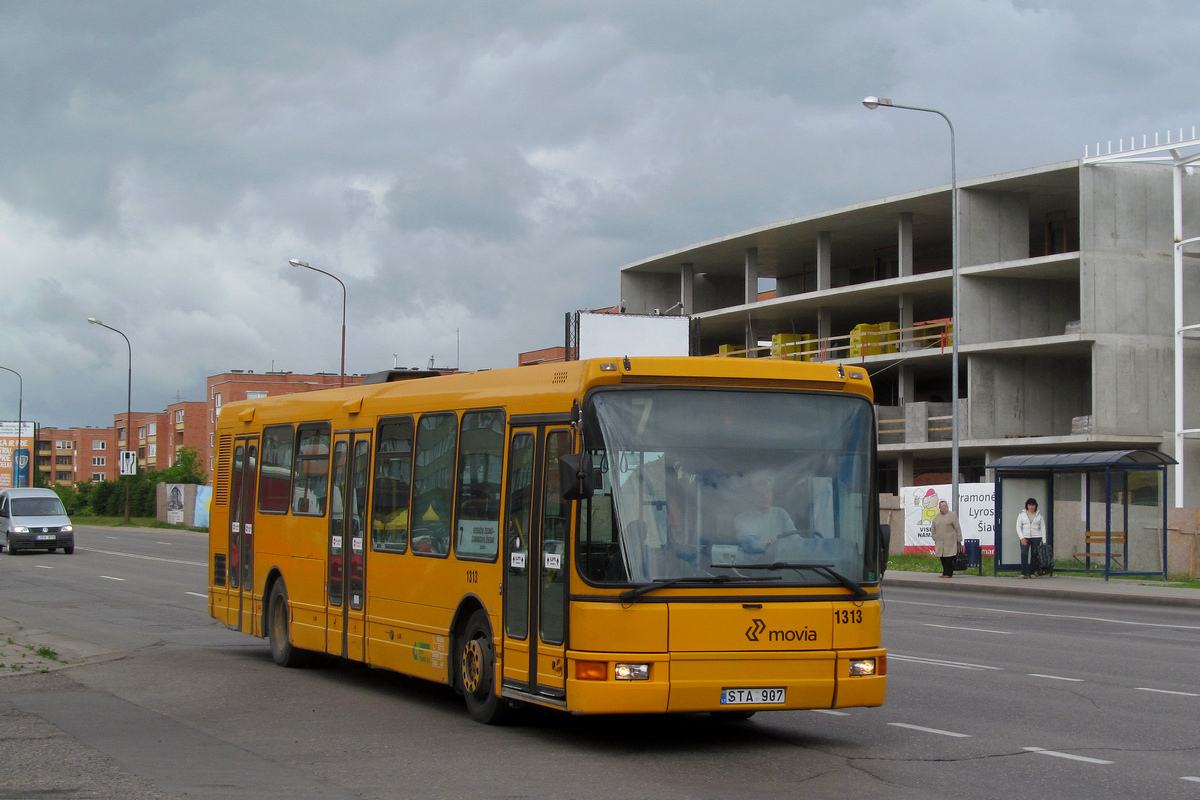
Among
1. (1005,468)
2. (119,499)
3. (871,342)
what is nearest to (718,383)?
(1005,468)

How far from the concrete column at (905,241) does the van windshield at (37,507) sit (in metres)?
31.8

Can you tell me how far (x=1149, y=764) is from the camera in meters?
8.69

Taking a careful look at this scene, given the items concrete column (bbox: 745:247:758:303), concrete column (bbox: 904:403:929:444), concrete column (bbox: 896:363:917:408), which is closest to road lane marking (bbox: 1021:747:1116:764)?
concrete column (bbox: 904:403:929:444)

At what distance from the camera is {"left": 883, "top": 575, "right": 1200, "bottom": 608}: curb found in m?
25.0

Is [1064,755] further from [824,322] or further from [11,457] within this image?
[11,457]

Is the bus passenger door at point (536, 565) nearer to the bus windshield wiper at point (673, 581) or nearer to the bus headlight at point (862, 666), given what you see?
the bus windshield wiper at point (673, 581)

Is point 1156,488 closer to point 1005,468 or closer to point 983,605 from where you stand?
point 1005,468

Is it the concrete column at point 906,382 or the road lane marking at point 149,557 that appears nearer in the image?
the road lane marking at point 149,557

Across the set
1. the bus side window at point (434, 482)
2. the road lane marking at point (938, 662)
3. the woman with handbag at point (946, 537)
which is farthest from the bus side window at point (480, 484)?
the woman with handbag at point (946, 537)

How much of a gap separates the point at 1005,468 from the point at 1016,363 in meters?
21.2

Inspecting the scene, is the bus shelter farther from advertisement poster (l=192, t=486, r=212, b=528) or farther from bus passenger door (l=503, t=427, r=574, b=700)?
advertisement poster (l=192, t=486, r=212, b=528)

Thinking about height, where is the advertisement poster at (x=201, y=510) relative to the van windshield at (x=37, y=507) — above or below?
below

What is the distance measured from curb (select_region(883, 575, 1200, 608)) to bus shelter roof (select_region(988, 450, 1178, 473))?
2.92 m

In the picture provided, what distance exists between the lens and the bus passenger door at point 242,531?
599 inches
